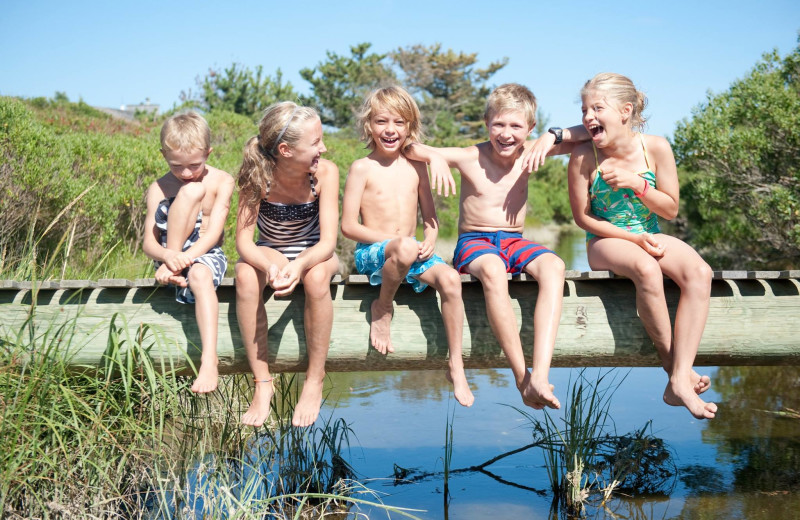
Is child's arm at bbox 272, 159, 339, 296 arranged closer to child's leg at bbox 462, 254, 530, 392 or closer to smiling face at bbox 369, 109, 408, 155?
smiling face at bbox 369, 109, 408, 155

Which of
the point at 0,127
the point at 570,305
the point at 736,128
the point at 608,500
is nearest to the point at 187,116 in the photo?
the point at 570,305

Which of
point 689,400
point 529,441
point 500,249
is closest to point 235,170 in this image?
point 529,441

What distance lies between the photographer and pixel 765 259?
37.2 ft

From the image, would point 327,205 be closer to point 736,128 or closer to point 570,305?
point 570,305

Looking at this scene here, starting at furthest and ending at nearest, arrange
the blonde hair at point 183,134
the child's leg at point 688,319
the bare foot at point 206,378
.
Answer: the blonde hair at point 183,134 → the child's leg at point 688,319 → the bare foot at point 206,378

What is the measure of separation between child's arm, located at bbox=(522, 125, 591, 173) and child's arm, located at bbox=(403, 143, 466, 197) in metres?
0.39

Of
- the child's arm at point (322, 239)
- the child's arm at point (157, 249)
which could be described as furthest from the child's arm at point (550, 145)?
the child's arm at point (157, 249)

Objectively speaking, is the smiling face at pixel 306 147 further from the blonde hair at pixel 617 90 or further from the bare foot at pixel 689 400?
the bare foot at pixel 689 400

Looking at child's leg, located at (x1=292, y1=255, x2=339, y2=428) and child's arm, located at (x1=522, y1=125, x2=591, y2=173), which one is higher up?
child's arm, located at (x1=522, y1=125, x2=591, y2=173)

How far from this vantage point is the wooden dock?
3.84 metres

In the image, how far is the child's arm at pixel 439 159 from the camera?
4.04 metres

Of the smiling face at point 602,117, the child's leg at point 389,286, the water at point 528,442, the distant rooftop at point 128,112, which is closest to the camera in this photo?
the child's leg at point 389,286

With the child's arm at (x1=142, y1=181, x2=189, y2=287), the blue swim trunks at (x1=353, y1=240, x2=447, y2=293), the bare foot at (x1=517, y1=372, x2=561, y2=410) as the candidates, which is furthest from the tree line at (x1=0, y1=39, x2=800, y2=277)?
the bare foot at (x1=517, y1=372, x2=561, y2=410)

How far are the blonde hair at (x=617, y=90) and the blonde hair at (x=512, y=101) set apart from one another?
11.8 inches
